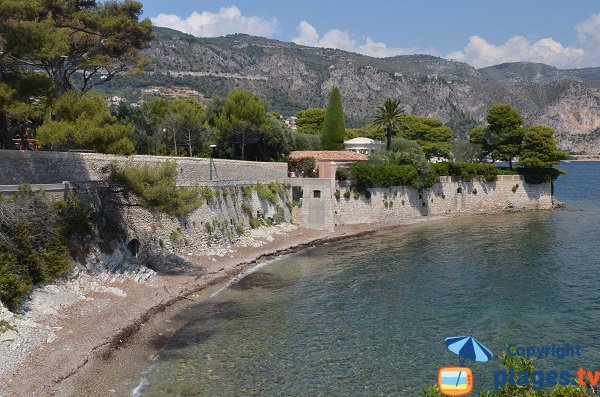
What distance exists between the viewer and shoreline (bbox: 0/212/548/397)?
582 inches

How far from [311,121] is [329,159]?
29.2 meters

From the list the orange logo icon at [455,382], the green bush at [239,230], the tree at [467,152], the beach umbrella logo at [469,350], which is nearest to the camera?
the orange logo icon at [455,382]

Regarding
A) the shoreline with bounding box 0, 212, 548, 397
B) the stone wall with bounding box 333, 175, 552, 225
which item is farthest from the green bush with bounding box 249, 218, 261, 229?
the stone wall with bounding box 333, 175, 552, 225

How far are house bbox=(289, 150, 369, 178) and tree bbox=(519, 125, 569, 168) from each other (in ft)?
68.7

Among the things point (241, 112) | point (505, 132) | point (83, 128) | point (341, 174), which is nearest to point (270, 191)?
point (341, 174)

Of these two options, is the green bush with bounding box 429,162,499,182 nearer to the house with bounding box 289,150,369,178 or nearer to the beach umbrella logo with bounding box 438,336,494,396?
the house with bounding box 289,150,369,178

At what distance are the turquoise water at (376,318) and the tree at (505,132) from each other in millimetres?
27213

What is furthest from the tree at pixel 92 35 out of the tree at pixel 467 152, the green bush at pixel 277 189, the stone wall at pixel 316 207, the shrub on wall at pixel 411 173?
the tree at pixel 467 152

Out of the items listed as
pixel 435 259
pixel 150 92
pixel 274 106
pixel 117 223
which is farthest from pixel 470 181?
pixel 274 106

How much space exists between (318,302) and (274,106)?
534 ft

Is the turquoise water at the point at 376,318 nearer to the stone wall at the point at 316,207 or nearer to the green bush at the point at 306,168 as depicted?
the stone wall at the point at 316,207

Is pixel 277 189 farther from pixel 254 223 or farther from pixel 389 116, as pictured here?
pixel 389 116

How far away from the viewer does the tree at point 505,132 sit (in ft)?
203

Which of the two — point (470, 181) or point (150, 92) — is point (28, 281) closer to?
point (470, 181)
